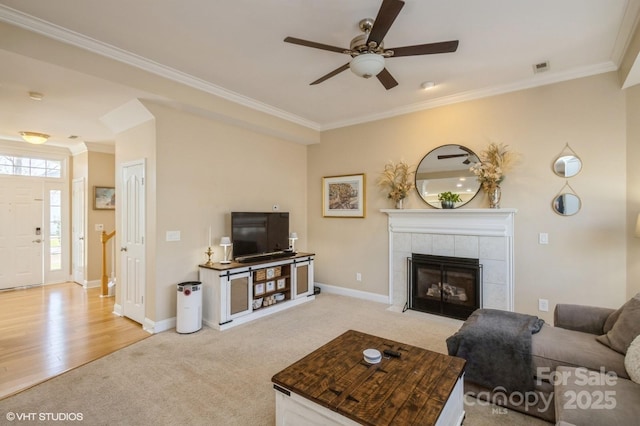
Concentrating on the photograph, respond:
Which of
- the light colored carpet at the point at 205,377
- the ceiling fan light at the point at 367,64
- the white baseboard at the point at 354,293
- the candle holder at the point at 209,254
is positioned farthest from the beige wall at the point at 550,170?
the candle holder at the point at 209,254

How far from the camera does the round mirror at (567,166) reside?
Result: 3.49 metres

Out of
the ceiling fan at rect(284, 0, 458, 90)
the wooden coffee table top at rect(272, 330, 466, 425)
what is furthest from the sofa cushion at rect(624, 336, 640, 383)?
the ceiling fan at rect(284, 0, 458, 90)

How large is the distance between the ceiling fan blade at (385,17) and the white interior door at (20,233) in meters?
7.16

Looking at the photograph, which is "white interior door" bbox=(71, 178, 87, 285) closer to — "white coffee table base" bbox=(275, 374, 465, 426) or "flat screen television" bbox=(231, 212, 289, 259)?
"flat screen television" bbox=(231, 212, 289, 259)

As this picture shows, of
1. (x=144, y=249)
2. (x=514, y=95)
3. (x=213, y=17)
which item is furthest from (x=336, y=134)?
(x=144, y=249)

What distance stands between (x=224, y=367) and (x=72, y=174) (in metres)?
6.12

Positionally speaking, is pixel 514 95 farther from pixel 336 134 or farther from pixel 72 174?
pixel 72 174

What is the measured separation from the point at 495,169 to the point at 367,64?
2.36 metres

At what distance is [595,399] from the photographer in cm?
162

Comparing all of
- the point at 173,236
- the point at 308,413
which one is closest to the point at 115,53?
the point at 173,236

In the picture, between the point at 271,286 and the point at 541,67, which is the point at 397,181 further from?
the point at 271,286

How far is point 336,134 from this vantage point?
5512 mm

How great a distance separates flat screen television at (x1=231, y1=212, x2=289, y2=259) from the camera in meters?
4.26

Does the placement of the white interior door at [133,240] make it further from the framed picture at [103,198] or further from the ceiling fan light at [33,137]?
the framed picture at [103,198]
